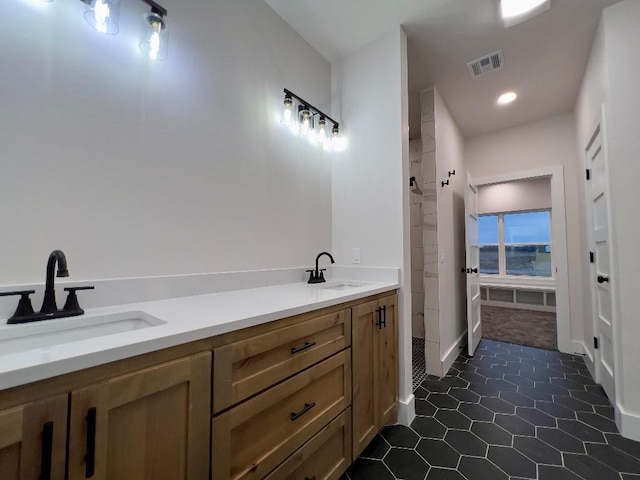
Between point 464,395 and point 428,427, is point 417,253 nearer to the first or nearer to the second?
point 464,395

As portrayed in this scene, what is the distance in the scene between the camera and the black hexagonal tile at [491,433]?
64.9 inches

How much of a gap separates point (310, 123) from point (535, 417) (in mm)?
2612

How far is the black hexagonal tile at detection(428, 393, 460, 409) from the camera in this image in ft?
6.70

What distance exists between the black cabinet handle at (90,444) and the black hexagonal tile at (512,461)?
183cm

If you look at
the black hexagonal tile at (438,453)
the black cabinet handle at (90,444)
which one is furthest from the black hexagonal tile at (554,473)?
the black cabinet handle at (90,444)

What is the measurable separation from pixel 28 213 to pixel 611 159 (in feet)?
10.2

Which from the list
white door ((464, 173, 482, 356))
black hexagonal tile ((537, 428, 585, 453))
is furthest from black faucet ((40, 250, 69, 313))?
white door ((464, 173, 482, 356))

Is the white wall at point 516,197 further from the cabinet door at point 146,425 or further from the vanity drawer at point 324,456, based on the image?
the cabinet door at point 146,425

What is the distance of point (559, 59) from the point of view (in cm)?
231

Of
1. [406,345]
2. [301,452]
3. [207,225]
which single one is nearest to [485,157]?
[406,345]

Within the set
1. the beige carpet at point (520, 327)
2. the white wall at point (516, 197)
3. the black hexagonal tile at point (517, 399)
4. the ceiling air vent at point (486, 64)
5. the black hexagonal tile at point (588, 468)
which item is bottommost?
the black hexagonal tile at point (588, 468)

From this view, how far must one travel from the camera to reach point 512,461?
58.7 inches

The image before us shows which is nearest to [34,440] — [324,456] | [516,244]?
[324,456]

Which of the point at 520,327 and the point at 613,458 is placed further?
the point at 520,327
